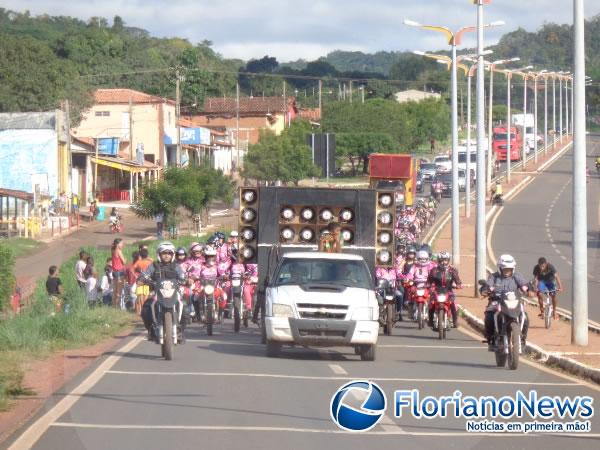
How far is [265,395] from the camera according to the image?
1419cm

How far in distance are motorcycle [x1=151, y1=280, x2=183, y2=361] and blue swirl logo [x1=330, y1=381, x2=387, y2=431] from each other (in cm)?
398

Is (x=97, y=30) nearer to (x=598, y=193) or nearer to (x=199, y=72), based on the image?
(x=199, y=72)

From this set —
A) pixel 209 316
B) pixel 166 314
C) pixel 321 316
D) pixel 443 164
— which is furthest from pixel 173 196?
pixel 166 314

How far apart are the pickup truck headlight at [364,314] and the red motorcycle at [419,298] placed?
591 centimetres

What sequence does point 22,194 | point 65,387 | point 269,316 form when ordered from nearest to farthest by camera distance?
point 65,387
point 269,316
point 22,194

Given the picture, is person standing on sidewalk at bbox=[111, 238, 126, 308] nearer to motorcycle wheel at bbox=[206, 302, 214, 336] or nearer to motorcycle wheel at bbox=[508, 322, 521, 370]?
motorcycle wheel at bbox=[206, 302, 214, 336]

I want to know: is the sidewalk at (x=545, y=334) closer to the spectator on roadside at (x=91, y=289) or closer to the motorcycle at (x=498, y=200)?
the spectator on roadside at (x=91, y=289)

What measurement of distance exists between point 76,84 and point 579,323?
6673 centimetres

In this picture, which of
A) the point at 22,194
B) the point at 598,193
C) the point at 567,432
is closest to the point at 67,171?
the point at 22,194

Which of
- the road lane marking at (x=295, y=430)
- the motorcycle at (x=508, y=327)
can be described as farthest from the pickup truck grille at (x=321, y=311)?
the road lane marking at (x=295, y=430)

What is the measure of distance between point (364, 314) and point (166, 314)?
3064 mm

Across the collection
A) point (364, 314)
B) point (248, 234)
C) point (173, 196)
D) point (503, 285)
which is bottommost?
point (364, 314)

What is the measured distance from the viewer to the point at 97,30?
365ft

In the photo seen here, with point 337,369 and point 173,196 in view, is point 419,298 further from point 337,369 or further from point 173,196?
point 173,196
